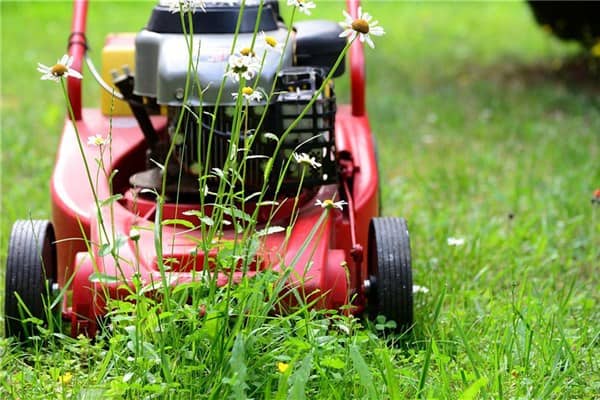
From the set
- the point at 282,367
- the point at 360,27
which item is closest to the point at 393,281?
the point at 282,367

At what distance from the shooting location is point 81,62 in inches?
116

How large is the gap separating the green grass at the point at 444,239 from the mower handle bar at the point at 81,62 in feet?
1.64

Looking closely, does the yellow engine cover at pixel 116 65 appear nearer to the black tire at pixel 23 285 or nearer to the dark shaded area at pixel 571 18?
the black tire at pixel 23 285

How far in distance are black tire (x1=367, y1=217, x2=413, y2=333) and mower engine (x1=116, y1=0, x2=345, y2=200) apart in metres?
0.22

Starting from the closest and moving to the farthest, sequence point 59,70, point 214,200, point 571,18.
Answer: point 59,70 → point 214,200 → point 571,18

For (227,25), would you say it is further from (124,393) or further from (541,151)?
(541,151)

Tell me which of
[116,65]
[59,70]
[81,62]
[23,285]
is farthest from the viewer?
[116,65]

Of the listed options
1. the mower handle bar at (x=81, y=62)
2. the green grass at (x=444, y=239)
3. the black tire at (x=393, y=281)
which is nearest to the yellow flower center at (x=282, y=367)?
the green grass at (x=444, y=239)

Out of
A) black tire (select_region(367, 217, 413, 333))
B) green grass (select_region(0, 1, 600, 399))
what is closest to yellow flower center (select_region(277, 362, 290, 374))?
green grass (select_region(0, 1, 600, 399))

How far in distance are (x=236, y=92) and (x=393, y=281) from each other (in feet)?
1.73

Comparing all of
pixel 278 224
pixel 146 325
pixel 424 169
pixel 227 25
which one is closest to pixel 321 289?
pixel 278 224

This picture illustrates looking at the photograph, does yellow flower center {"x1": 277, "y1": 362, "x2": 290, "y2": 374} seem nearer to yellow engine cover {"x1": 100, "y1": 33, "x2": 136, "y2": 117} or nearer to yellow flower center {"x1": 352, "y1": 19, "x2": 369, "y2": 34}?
yellow flower center {"x1": 352, "y1": 19, "x2": 369, "y2": 34}

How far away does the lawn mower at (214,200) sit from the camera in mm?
2186

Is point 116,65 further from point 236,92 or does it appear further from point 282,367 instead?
point 282,367
